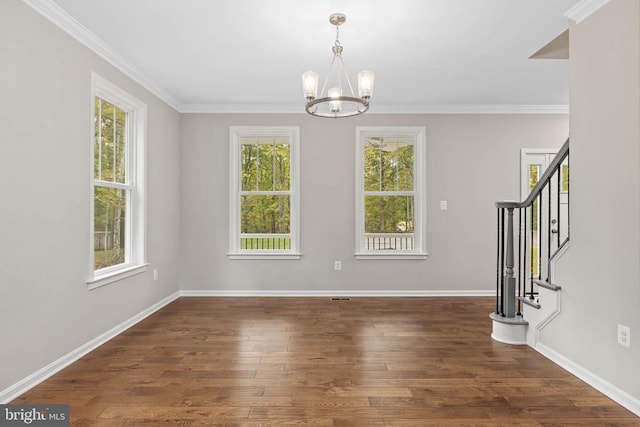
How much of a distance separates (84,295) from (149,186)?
1.51 meters

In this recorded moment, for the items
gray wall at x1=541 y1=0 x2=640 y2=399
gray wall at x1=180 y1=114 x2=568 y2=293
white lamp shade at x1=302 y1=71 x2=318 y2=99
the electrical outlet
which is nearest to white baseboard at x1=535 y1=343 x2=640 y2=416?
gray wall at x1=541 y1=0 x2=640 y2=399

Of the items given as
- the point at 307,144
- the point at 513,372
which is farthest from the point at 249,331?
the point at 307,144

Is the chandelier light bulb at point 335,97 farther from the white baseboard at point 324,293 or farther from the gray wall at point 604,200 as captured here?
the white baseboard at point 324,293

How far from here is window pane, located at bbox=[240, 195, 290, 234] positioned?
510cm

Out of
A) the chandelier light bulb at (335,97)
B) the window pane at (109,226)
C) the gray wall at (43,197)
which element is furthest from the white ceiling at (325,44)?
the window pane at (109,226)

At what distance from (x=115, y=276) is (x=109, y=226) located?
19.4 inches

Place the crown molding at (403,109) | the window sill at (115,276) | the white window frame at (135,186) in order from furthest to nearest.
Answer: the crown molding at (403,109)
the white window frame at (135,186)
the window sill at (115,276)

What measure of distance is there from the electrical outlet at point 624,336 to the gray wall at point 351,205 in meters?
2.80

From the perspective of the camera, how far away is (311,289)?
5.04 meters

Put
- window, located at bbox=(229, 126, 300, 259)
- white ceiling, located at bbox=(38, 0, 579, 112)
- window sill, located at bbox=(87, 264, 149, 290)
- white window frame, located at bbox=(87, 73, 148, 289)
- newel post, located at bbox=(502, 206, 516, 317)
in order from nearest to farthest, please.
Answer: white ceiling, located at bbox=(38, 0, 579, 112)
window sill, located at bbox=(87, 264, 149, 290)
newel post, located at bbox=(502, 206, 516, 317)
white window frame, located at bbox=(87, 73, 148, 289)
window, located at bbox=(229, 126, 300, 259)

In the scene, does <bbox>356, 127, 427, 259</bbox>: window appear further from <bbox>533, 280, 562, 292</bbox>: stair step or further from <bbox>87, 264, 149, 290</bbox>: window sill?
<bbox>87, 264, 149, 290</bbox>: window sill

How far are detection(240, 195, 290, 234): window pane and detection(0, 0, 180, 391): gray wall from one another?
1.97 m

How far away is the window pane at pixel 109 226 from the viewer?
3363 millimetres

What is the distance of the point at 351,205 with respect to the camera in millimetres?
5039
